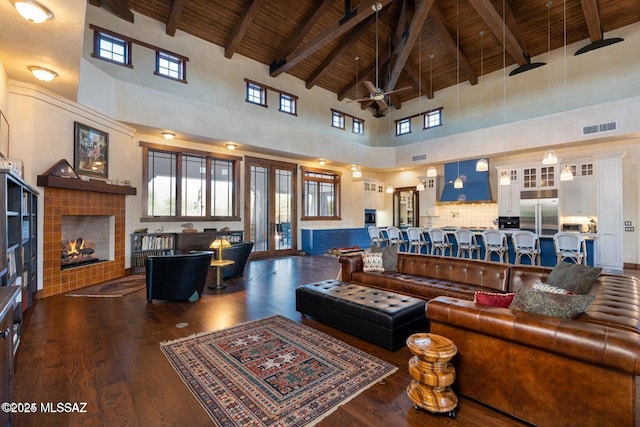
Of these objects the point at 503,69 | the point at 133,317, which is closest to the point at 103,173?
the point at 133,317

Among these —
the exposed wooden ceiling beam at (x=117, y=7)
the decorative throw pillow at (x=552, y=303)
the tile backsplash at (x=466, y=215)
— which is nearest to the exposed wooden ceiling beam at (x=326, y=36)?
the exposed wooden ceiling beam at (x=117, y=7)

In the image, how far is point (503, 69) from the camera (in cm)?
930

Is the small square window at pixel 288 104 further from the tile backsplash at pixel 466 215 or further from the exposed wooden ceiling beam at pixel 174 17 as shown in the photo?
the tile backsplash at pixel 466 215

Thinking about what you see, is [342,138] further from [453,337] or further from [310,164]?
[453,337]

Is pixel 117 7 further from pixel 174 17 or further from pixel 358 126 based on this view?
pixel 358 126

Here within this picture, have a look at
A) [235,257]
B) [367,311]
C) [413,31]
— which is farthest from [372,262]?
[413,31]

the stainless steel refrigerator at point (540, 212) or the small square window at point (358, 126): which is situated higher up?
the small square window at point (358, 126)

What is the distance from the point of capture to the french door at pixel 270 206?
28.9ft

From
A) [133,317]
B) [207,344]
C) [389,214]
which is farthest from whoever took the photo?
[389,214]

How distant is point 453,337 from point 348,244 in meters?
8.92

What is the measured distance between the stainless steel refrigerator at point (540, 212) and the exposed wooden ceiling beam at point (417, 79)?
483 cm

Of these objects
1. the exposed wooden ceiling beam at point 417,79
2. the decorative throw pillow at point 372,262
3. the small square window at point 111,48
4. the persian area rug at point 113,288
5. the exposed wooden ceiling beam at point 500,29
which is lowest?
the persian area rug at point 113,288

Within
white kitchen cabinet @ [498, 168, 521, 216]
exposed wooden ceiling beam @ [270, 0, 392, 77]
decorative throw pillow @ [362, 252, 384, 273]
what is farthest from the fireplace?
white kitchen cabinet @ [498, 168, 521, 216]

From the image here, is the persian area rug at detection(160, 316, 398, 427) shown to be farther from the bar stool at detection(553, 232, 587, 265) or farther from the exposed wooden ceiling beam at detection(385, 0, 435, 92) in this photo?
the exposed wooden ceiling beam at detection(385, 0, 435, 92)
